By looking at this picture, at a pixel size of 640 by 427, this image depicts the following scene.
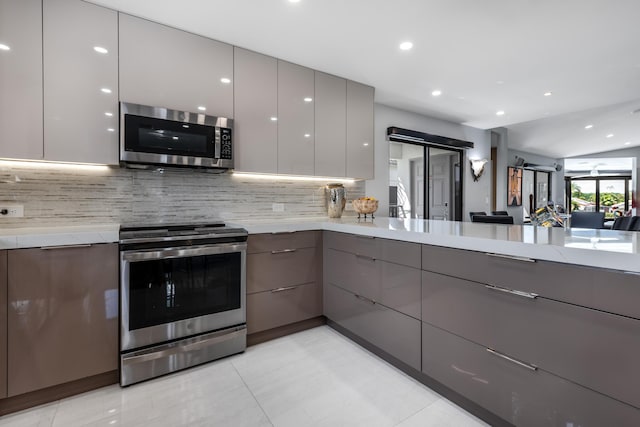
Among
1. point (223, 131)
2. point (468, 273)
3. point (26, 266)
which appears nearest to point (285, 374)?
point (468, 273)

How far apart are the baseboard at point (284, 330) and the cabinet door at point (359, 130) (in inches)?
60.5

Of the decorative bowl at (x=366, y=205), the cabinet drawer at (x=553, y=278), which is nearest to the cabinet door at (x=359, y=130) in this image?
the decorative bowl at (x=366, y=205)

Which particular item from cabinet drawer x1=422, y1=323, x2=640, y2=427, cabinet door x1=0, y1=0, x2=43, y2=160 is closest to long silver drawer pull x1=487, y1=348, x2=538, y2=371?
cabinet drawer x1=422, y1=323, x2=640, y2=427

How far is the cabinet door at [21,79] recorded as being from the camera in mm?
1763

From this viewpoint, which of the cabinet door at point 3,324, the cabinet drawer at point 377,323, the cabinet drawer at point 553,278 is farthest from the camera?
the cabinet drawer at point 377,323

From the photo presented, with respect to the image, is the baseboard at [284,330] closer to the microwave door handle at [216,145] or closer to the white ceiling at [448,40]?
the microwave door handle at [216,145]

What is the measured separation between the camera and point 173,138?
2221 mm

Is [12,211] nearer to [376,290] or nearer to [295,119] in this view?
[295,119]

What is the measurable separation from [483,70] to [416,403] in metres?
3.04

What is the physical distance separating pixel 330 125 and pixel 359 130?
40 centimetres

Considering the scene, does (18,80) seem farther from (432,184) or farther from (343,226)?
(432,184)

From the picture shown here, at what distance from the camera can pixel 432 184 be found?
4.82m

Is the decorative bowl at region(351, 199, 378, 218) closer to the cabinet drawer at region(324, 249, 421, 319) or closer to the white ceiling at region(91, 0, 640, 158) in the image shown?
the cabinet drawer at region(324, 249, 421, 319)

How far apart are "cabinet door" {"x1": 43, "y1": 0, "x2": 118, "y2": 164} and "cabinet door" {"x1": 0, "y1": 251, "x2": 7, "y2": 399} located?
2.30 feet
